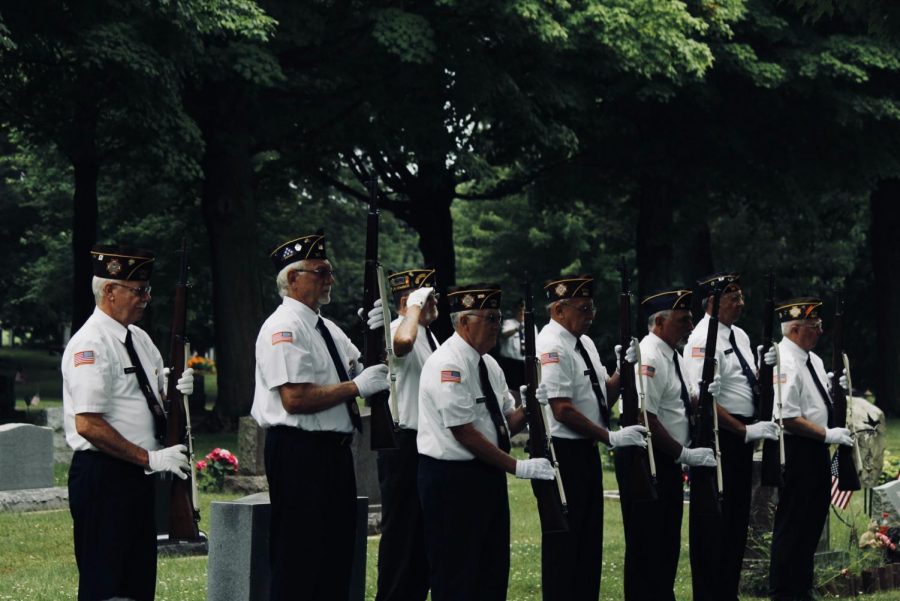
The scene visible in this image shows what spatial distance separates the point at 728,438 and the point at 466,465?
3297mm

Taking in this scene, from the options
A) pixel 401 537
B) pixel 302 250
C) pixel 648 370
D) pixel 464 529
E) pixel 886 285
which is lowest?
pixel 401 537

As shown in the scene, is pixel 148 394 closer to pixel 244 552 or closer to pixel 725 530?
pixel 244 552

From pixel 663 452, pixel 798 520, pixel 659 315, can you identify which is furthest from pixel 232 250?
pixel 663 452

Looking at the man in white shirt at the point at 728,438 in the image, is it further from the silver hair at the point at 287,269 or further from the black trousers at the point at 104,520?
the black trousers at the point at 104,520

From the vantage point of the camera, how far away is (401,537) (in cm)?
1039

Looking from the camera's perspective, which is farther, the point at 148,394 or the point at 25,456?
the point at 25,456

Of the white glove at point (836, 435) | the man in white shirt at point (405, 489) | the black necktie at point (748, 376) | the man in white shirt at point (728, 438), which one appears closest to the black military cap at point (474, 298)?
the man in white shirt at point (405, 489)

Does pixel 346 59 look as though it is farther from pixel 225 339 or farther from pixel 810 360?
pixel 810 360

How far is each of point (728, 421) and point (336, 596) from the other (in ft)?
12.5

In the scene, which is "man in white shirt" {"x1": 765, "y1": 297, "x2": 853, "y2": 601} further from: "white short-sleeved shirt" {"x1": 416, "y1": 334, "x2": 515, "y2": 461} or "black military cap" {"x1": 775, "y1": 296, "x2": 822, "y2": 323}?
"white short-sleeved shirt" {"x1": 416, "y1": 334, "x2": 515, "y2": 461}

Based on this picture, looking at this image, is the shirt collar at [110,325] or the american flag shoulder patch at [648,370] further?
the american flag shoulder patch at [648,370]

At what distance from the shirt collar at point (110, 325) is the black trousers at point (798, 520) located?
5.59 metres

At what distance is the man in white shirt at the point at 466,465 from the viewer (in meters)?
8.45

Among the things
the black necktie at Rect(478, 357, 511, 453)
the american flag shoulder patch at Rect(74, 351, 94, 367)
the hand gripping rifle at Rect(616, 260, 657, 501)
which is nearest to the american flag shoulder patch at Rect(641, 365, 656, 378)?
the hand gripping rifle at Rect(616, 260, 657, 501)
